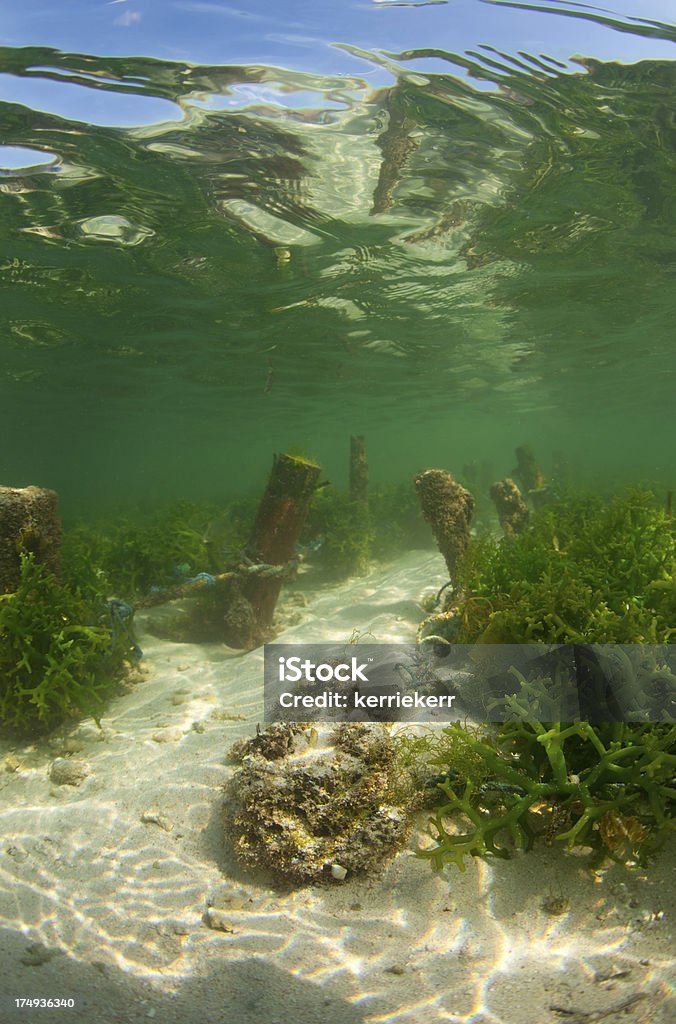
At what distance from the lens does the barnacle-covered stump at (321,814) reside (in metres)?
3.06

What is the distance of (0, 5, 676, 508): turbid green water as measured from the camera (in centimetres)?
741

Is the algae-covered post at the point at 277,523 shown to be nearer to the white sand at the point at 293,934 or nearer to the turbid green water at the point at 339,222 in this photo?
the white sand at the point at 293,934

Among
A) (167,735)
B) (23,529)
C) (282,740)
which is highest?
(23,529)

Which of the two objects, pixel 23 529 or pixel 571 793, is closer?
pixel 571 793

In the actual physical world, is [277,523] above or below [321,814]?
above

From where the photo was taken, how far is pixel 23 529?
16.8 feet

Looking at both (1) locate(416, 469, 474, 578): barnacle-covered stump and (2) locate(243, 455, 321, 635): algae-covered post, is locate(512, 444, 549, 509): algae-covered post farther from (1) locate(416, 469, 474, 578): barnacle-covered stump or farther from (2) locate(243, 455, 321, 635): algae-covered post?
(2) locate(243, 455, 321, 635): algae-covered post

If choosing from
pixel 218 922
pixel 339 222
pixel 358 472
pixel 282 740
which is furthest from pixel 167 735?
pixel 339 222

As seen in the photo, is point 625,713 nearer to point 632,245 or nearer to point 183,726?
point 183,726

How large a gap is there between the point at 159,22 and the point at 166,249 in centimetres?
594

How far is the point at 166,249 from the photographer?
11.9 meters

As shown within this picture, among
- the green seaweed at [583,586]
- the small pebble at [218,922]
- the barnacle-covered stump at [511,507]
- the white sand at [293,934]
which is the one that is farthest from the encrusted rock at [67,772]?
the barnacle-covered stump at [511,507]

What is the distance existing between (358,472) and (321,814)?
37.5 ft
